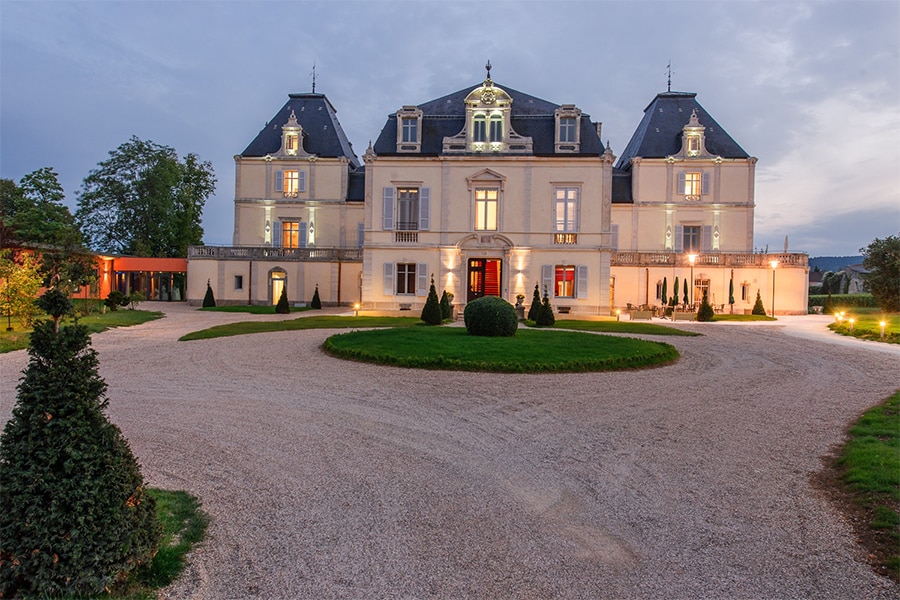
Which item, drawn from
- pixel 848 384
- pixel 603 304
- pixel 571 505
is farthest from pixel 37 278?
pixel 603 304

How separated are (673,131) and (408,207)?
1925 centimetres

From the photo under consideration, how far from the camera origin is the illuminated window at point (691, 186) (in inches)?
1366

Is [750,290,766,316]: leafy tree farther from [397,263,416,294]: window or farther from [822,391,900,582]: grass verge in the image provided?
[822,391,900,582]: grass verge

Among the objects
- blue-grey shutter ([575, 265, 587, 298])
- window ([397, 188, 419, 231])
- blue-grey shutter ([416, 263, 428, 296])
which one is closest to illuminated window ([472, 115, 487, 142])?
window ([397, 188, 419, 231])

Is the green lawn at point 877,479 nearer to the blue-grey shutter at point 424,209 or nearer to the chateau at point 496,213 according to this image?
the chateau at point 496,213

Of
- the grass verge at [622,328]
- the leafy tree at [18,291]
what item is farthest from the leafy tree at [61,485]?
the grass verge at [622,328]

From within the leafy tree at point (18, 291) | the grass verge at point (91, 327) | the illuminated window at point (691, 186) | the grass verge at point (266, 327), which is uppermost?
the illuminated window at point (691, 186)

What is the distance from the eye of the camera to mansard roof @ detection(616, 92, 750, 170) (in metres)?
34.9

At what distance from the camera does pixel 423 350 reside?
39.7ft

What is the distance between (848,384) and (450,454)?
8416mm

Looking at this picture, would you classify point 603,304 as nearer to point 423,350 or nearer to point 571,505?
point 423,350

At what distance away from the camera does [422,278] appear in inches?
1115

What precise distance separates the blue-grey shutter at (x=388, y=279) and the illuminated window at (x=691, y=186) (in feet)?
65.1

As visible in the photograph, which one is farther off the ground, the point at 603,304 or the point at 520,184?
the point at 520,184
